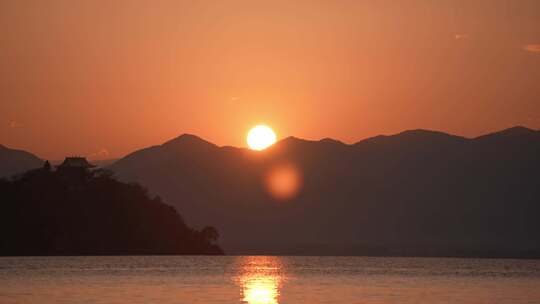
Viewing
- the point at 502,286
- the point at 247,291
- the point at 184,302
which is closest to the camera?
the point at 184,302

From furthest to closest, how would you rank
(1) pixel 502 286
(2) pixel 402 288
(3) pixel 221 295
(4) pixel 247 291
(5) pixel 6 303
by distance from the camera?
(1) pixel 502 286 < (2) pixel 402 288 < (4) pixel 247 291 < (3) pixel 221 295 < (5) pixel 6 303

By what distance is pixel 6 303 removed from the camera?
83.9 meters

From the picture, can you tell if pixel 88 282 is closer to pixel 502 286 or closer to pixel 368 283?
pixel 368 283

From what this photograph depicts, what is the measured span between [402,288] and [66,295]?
43337 mm

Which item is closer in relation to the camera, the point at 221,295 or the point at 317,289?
the point at 221,295

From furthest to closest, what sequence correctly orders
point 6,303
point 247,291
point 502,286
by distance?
point 502,286 → point 247,291 → point 6,303

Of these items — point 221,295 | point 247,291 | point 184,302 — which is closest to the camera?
point 184,302

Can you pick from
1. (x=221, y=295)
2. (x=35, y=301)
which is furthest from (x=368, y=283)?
(x=35, y=301)

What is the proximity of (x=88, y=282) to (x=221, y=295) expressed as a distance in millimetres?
26982

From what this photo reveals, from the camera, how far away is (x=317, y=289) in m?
116

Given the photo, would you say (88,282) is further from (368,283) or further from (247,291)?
(368,283)

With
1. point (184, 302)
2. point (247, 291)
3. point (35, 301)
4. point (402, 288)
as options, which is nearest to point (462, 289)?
point (402, 288)

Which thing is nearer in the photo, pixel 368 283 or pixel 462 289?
pixel 462 289

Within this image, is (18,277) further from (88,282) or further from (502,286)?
(502,286)
